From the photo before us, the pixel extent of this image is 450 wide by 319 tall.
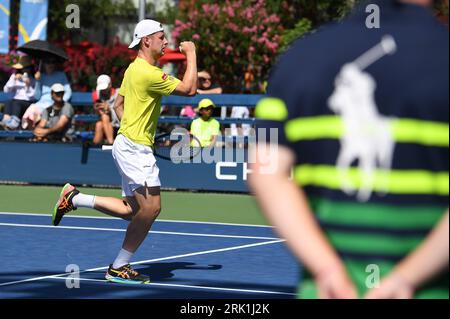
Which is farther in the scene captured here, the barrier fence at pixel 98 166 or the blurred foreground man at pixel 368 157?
the barrier fence at pixel 98 166

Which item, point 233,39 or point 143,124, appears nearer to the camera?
point 143,124

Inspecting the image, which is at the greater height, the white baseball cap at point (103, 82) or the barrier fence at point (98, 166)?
the white baseball cap at point (103, 82)

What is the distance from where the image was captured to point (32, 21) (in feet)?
83.1

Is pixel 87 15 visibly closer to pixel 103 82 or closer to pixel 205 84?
pixel 205 84

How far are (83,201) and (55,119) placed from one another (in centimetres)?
962

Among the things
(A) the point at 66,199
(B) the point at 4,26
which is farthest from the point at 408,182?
(B) the point at 4,26

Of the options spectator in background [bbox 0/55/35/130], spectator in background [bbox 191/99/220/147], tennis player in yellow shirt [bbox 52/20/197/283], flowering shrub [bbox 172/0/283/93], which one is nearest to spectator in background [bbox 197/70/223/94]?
spectator in background [bbox 191/99/220/147]

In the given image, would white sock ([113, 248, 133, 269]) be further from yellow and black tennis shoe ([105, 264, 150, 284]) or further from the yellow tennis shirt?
the yellow tennis shirt

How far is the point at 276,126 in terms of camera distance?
3.10 m

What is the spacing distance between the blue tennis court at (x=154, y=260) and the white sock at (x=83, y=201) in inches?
21.8

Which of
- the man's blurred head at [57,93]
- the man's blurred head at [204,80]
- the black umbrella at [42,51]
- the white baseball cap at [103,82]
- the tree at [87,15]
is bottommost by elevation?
the man's blurred head at [57,93]

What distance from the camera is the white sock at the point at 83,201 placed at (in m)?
10.2

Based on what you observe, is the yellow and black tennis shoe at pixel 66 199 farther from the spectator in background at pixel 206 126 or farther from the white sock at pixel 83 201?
the spectator in background at pixel 206 126

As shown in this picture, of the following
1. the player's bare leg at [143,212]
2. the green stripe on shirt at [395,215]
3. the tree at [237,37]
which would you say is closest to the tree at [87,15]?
the tree at [237,37]
